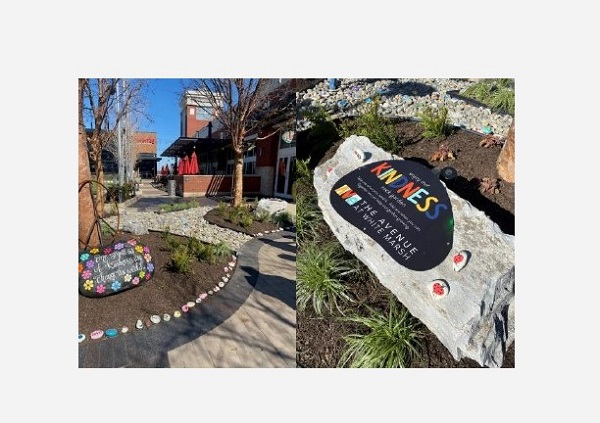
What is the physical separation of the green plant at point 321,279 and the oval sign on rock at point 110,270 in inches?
50.9

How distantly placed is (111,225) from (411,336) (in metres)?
2.54

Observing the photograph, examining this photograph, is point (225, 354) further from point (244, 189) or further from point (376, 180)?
point (376, 180)

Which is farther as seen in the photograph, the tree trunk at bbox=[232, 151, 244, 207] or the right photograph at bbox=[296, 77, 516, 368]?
the tree trunk at bbox=[232, 151, 244, 207]

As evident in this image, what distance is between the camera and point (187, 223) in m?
2.93

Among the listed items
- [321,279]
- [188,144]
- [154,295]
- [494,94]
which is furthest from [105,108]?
[494,94]

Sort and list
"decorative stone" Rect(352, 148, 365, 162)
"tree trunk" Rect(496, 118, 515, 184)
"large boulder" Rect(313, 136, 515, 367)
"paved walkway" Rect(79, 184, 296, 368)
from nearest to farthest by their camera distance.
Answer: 1. "large boulder" Rect(313, 136, 515, 367)
2. "paved walkway" Rect(79, 184, 296, 368)
3. "tree trunk" Rect(496, 118, 515, 184)
4. "decorative stone" Rect(352, 148, 365, 162)

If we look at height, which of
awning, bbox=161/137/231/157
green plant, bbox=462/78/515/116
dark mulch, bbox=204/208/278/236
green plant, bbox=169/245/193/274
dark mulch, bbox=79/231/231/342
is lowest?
dark mulch, bbox=79/231/231/342

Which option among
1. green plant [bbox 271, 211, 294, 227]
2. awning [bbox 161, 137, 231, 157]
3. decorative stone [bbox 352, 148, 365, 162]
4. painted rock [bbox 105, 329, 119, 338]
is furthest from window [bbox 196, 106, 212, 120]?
painted rock [bbox 105, 329, 119, 338]

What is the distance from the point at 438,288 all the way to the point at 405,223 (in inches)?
21.7

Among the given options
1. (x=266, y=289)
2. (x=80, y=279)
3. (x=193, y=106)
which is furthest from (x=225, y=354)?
(x=193, y=106)

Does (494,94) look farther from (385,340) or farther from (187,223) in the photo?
(187,223)

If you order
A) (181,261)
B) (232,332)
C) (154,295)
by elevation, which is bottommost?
(232,332)

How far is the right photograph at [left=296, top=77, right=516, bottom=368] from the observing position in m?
2.36

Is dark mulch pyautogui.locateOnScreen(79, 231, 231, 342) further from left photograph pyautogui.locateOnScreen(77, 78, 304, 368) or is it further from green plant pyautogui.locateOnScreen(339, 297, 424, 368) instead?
green plant pyautogui.locateOnScreen(339, 297, 424, 368)
